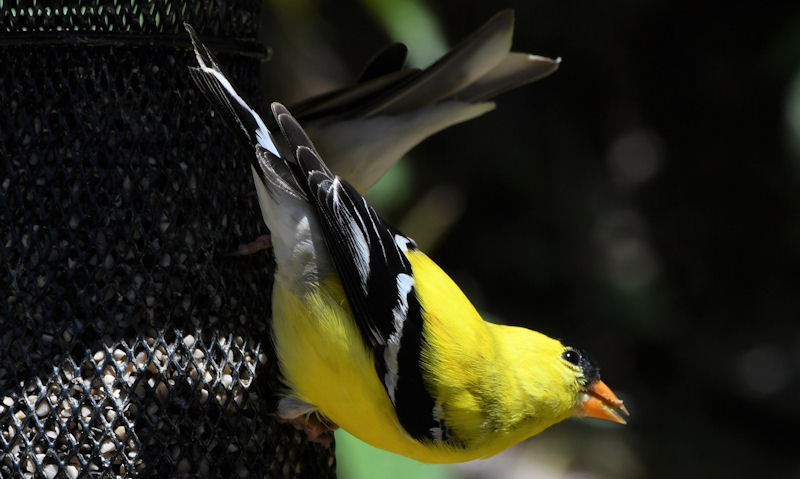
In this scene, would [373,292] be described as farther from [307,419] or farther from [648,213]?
[648,213]

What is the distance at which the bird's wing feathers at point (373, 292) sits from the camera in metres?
2.65

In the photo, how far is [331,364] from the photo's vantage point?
2688mm

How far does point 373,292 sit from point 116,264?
2.16 feet

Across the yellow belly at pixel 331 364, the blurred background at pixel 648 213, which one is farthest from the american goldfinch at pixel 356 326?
the blurred background at pixel 648 213

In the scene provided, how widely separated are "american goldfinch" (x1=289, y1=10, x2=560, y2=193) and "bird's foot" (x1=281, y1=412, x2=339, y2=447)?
87 cm

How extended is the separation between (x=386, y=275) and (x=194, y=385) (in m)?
0.58

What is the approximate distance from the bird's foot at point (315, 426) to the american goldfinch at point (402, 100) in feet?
2.85

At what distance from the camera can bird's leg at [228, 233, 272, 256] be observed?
2709 mm

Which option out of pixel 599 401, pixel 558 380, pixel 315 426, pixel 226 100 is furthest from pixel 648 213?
pixel 226 100

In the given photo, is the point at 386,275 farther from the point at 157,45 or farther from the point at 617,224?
the point at 617,224

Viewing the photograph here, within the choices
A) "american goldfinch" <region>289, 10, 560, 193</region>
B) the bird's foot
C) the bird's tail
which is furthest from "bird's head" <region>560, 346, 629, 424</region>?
the bird's tail

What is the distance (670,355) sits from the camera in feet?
21.5

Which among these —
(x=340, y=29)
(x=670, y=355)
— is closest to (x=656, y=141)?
(x=670, y=355)

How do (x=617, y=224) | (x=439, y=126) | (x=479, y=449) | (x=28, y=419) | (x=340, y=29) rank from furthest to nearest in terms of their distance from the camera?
(x=617, y=224), (x=340, y=29), (x=439, y=126), (x=479, y=449), (x=28, y=419)
